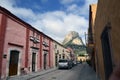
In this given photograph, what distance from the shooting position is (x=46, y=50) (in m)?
27.5

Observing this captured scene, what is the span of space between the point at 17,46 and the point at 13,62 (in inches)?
73.6

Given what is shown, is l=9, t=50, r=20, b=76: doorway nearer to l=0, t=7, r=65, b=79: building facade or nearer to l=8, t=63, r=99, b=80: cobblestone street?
l=0, t=7, r=65, b=79: building facade

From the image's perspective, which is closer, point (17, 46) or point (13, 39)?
point (13, 39)

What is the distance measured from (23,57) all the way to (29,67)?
7.49 ft

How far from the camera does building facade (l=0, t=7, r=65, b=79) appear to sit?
13828mm

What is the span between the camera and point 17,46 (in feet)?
53.8

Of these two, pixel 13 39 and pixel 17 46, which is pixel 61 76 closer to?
pixel 17 46

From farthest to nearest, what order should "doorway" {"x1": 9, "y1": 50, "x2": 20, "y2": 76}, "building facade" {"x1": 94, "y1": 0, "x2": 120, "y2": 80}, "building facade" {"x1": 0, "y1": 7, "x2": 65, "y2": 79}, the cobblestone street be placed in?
1. "doorway" {"x1": 9, "y1": 50, "x2": 20, "y2": 76}
2. the cobblestone street
3. "building facade" {"x1": 0, "y1": 7, "x2": 65, "y2": 79}
4. "building facade" {"x1": 94, "y1": 0, "x2": 120, "y2": 80}

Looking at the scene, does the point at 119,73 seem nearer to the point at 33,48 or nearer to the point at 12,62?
the point at 12,62

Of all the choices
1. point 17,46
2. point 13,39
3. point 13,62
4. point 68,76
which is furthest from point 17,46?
point 68,76

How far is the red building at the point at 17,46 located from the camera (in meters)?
13.8

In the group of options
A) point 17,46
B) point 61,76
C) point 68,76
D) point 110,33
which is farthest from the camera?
point 17,46

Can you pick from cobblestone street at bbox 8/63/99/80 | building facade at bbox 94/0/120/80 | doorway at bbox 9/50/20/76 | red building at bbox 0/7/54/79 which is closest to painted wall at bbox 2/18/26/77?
red building at bbox 0/7/54/79

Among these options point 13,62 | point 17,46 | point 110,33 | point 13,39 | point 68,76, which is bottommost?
point 68,76
